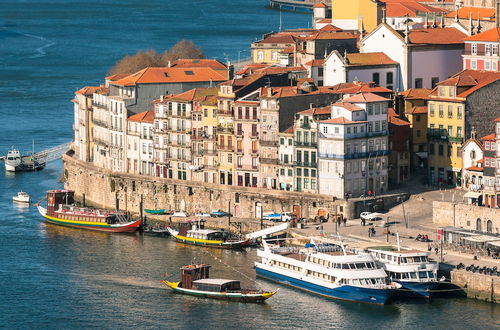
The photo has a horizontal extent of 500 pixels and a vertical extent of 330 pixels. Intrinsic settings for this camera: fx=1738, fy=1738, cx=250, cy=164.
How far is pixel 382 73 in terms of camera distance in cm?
16112

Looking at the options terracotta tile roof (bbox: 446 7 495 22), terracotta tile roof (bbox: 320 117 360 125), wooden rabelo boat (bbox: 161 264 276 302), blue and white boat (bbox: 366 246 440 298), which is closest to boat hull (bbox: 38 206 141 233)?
terracotta tile roof (bbox: 320 117 360 125)

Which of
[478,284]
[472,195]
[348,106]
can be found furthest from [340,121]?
[478,284]

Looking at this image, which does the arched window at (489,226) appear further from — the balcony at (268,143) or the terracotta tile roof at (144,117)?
the terracotta tile roof at (144,117)

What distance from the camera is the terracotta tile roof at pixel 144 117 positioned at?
158 metres

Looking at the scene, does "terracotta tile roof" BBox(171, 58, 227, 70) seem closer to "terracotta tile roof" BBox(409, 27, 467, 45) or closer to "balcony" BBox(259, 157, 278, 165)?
"terracotta tile roof" BBox(409, 27, 467, 45)

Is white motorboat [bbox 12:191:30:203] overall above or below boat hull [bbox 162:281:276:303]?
above

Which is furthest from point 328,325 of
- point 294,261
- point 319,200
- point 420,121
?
point 420,121

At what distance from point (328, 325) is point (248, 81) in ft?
147

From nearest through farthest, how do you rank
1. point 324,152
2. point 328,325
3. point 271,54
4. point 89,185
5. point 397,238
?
point 328,325, point 397,238, point 324,152, point 89,185, point 271,54

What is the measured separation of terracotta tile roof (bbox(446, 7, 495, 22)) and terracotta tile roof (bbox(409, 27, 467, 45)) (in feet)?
46.8

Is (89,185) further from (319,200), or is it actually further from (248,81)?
(319,200)

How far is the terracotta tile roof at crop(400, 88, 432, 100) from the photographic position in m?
152

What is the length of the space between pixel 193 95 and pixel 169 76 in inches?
354

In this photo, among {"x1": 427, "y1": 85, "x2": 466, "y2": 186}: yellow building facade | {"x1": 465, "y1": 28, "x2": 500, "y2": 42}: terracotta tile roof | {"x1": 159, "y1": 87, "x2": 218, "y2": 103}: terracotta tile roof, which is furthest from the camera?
{"x1": 465, "y1": 28, "x2": 500, "y2": 42}: terracotta tile roof
